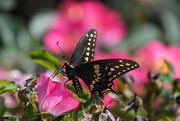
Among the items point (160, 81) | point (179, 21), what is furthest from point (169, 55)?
point (179, 21)

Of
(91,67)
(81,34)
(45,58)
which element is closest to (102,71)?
(91,67)

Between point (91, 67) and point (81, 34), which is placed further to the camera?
point (81, 34)

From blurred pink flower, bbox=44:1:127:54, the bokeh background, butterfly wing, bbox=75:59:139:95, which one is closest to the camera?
butterfly wing, bbox=75:59:139:95

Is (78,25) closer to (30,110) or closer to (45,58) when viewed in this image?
(45,58)

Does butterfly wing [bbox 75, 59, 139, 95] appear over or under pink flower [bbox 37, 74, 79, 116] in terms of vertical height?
over

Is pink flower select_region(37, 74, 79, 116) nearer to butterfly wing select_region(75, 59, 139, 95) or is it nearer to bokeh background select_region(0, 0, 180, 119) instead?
butterfly wing select_region(75, 59, 139, 95)

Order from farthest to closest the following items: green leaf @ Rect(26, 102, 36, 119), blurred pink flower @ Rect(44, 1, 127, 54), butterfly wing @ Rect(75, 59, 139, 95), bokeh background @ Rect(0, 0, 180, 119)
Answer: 1. blurred pink flower @ Rect(44, 1, 127, 54)
2. bokeh background @ Rect(0, 0, 180, 119)
3. butterfly wing @ Rect(75, 59, 139, 95)
4. green leaf @ Rect(26, 102, 36, 119)

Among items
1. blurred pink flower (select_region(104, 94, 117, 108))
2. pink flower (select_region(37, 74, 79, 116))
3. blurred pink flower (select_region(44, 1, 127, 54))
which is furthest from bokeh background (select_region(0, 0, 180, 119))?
pink flower (select_region(37, 74, 79, 116))

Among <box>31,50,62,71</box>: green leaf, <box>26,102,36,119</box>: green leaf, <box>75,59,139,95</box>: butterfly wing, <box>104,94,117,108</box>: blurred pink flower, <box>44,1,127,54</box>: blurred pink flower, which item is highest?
<box>44,1,127,54</box>: blurred pink flower
